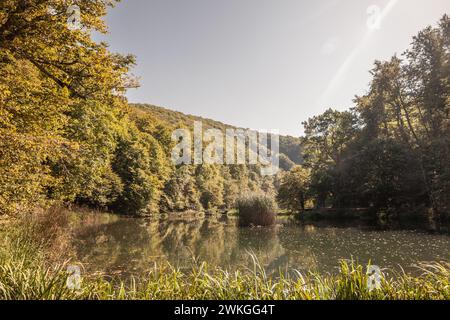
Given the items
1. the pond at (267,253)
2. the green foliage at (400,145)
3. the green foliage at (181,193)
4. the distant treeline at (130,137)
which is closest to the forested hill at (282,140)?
the green foliage at (181,193)

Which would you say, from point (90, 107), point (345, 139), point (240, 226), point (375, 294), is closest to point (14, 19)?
point (375, 294)

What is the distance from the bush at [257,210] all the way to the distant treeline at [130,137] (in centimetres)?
241

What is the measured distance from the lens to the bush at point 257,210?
81.4 feet

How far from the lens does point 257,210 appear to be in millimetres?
24844

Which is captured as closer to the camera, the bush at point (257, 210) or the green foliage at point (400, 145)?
the bush at point (257, 210)

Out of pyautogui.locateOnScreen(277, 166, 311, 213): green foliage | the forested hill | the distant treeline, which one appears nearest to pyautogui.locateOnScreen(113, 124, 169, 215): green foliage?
the distant treeline

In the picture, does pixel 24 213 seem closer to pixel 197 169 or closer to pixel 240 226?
pixel 240 226

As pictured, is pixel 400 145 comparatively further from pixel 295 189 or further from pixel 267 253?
pixel 267 253

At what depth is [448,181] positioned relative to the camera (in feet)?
76.2

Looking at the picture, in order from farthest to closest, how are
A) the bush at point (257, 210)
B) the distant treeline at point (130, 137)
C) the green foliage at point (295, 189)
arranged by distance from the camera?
the green foliage at point (295, 189) < the bush at point (257, 210) < the distant treeline at point (130, 137)

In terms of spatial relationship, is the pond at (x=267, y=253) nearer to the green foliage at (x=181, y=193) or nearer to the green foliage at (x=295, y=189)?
the green foliage at (x=295, y=189)

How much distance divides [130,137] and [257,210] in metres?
20.7

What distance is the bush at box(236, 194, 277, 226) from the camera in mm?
24797

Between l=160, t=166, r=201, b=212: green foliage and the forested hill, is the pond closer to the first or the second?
l=160, t=166, r=201, b=212: green foliage
